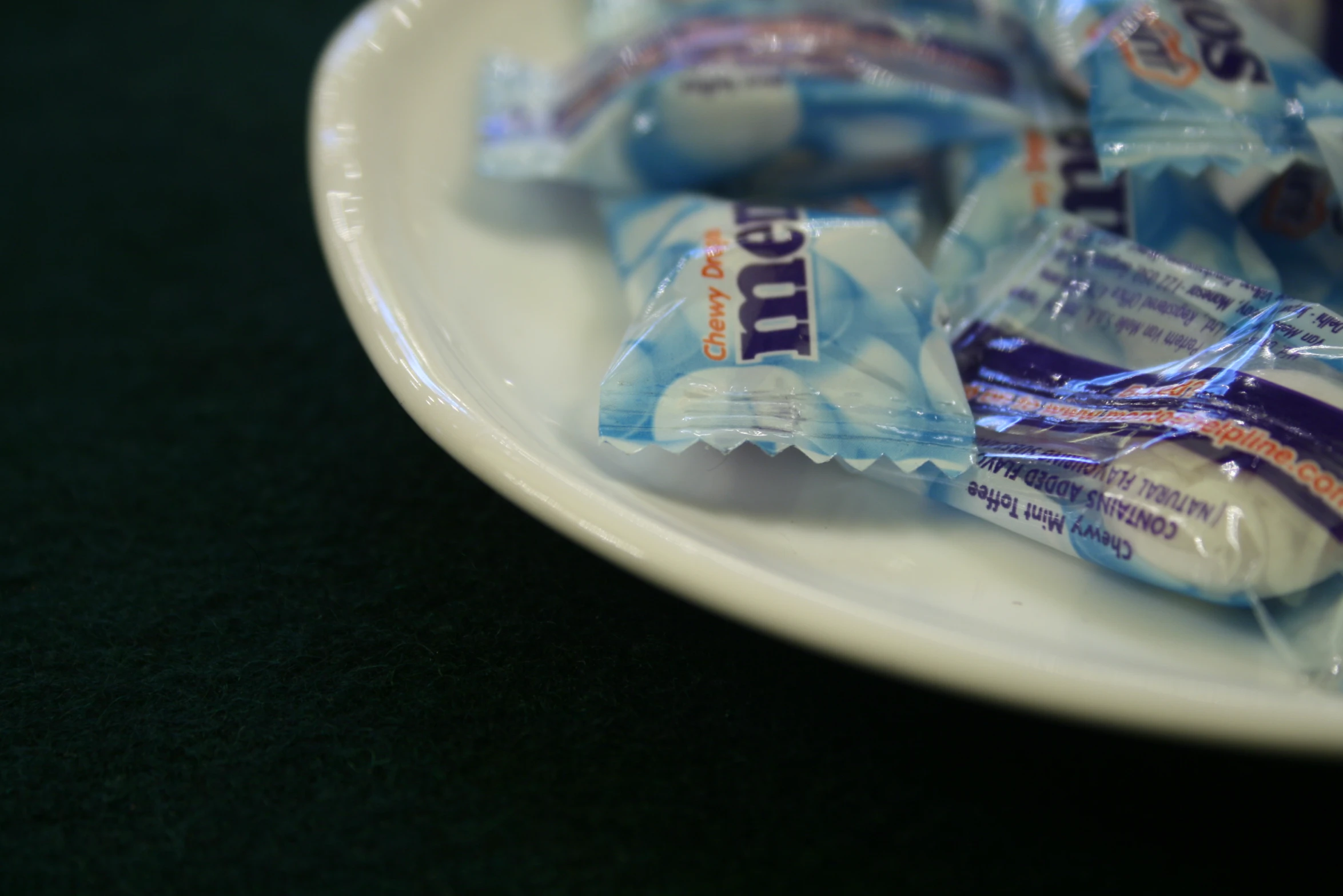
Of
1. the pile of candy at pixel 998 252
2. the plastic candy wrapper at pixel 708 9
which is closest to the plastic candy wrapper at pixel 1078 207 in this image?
the pile of candy at pixel 998 252

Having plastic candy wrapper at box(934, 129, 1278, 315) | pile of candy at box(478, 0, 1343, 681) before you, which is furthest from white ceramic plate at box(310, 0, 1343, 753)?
plastic candy wrapper at box(934, 129, 1278, 315)

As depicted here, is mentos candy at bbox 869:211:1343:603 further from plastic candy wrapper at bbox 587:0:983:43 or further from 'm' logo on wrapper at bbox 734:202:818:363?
plastic candy wrapper at bbox 587:0:983:43

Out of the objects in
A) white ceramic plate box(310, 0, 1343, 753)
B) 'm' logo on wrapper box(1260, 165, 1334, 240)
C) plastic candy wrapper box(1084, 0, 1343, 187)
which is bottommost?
white ceramic plate box(310, 0, 1343, 753)

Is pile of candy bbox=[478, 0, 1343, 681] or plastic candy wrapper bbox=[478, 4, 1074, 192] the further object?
plastic candy wrapper bbox=[478, 4, 1074, 192]

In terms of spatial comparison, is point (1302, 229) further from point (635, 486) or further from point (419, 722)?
point (419, 722)

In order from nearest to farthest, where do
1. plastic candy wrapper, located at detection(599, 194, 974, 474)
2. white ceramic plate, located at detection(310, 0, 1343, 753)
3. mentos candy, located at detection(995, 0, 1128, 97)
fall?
white ceramic plate, located at detection(310, 0, 1343, 753), plastic candy wrapper, located at detection(599, 194, 974, 474), mentos candy, located at detection(995, 0, 1128, 97)

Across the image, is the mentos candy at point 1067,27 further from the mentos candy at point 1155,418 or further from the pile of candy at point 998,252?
the mentos candy at point 1155,418

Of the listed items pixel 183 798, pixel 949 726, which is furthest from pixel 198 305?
pixel 949 726
